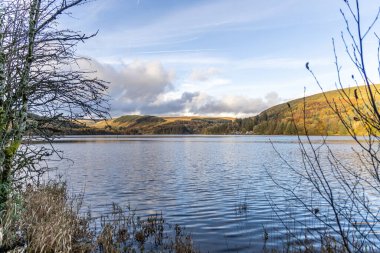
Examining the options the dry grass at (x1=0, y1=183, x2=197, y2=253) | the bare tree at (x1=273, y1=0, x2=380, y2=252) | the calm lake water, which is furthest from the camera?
the calm lake water

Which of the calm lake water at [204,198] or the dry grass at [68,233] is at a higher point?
the dry grass at [68,233]

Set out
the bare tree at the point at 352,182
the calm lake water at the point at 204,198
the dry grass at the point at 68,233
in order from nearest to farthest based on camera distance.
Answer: the bare tree at the point at 352,182 < the dry grass at the point at 68,233 < the calm lake water at the point at 204,198

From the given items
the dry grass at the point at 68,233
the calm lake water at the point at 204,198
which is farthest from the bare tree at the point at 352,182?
the dry grass at the point at 68,233

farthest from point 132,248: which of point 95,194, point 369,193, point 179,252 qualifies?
Answer: point 369,193

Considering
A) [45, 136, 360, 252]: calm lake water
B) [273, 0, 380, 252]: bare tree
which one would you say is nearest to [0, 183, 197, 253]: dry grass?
[45, 136, 360, 252]: calm lake water

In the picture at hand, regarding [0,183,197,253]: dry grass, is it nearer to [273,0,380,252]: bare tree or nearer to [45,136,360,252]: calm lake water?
[45,136,360,252]: calm lake water

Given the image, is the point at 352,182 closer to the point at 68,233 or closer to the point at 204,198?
the point at 68,233

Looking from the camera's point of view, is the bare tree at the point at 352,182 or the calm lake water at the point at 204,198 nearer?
the bare tree at the point at 352,182

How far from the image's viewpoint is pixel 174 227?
16547 millimetres

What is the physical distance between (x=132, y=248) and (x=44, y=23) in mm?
8727

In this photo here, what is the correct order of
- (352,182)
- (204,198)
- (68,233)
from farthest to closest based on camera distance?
(204,198) → (68,233) → (352,182)

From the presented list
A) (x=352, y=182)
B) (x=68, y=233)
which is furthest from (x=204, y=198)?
(x=352, y=182)

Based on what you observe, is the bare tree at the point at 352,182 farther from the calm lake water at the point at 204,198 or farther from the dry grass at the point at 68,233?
the dry grass at the point at 68,233

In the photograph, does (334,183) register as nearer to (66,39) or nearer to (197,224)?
(197,224)
